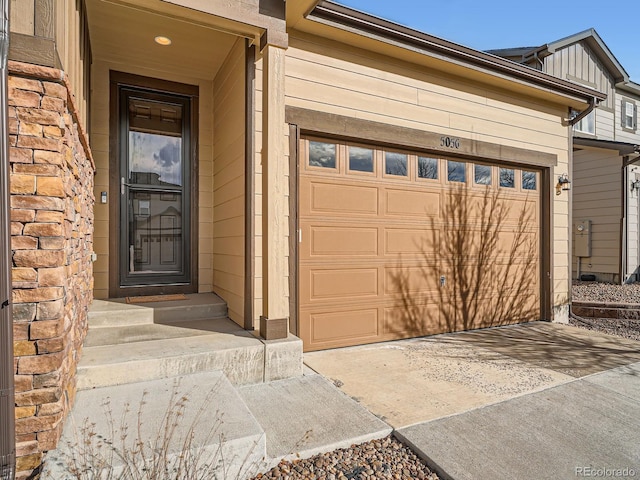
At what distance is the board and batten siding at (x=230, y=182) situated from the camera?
3420 mm

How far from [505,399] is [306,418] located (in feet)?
4.73

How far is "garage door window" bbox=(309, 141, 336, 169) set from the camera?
372 cm

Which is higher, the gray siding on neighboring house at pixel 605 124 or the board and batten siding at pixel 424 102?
the gray siding on neighboring house at pixel 605 124

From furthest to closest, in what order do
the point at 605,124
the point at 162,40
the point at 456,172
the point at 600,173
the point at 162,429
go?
the point at 605,124 < the point at 600,173 < the point at 456,172 < the point at 162,40 < the point at 162,429

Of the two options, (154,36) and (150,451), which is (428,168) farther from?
(150,451)

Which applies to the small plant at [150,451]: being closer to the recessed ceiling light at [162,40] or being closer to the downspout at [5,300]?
the downspout at [5,300]

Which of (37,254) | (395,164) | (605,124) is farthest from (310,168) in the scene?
(605,124)

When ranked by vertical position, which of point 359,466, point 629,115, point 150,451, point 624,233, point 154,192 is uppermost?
point 629,115

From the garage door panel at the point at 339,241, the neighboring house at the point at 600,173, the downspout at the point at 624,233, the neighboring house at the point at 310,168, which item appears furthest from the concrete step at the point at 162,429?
the downspout at the point at 624,233

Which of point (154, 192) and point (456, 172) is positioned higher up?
point (456, 172)

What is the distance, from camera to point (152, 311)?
11.0ft

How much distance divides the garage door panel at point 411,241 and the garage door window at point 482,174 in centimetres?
98

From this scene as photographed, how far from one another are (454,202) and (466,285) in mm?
1060

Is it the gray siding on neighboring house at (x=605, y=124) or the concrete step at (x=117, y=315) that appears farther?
the gray siding on neighboring house at (x=605, y=124)
